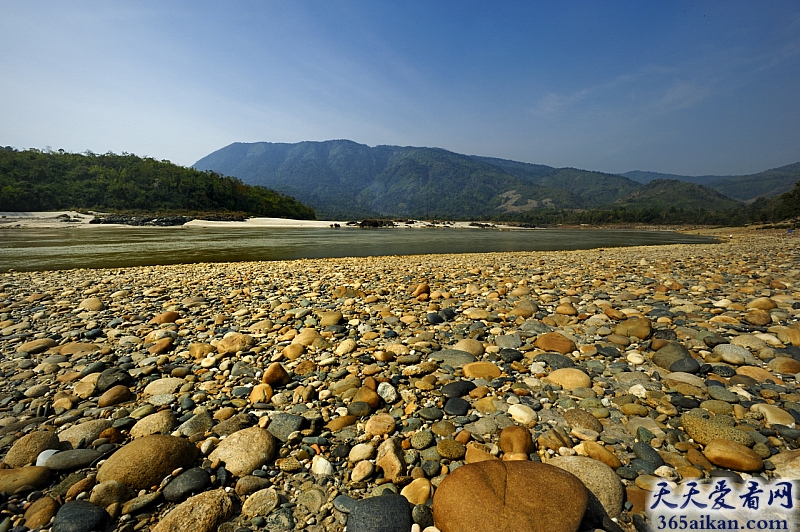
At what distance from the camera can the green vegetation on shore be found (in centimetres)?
6291

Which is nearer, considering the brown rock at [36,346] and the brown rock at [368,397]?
the brown rock at [368,397]

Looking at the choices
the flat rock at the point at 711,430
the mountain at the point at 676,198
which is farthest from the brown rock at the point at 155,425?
the mountain at the point at 676,198

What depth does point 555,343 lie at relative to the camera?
3.82 meters

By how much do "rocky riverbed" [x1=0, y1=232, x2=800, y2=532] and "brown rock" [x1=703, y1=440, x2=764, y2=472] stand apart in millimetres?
10

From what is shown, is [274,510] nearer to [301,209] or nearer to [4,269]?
[4,269]

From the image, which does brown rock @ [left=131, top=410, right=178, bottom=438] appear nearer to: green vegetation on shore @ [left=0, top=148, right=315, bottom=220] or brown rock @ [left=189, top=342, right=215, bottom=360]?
brown rock @ [left=189, top=342, right=215, bottom=360]

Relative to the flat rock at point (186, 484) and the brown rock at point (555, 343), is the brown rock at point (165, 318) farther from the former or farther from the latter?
the brown rock at point (555, 343)

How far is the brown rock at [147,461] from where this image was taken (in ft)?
6.38

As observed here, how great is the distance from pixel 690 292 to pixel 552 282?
231 cm

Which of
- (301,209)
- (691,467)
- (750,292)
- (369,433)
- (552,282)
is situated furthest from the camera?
(301,209)

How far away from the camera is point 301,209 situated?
99.8m

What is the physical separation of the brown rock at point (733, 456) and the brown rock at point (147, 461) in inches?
132

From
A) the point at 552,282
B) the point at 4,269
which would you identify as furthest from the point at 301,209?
the point at 552,282

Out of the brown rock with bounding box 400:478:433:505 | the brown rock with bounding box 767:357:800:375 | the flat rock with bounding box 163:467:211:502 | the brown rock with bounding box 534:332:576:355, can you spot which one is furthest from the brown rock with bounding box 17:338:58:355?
the brown rock with bounding box 767:357:800:375
